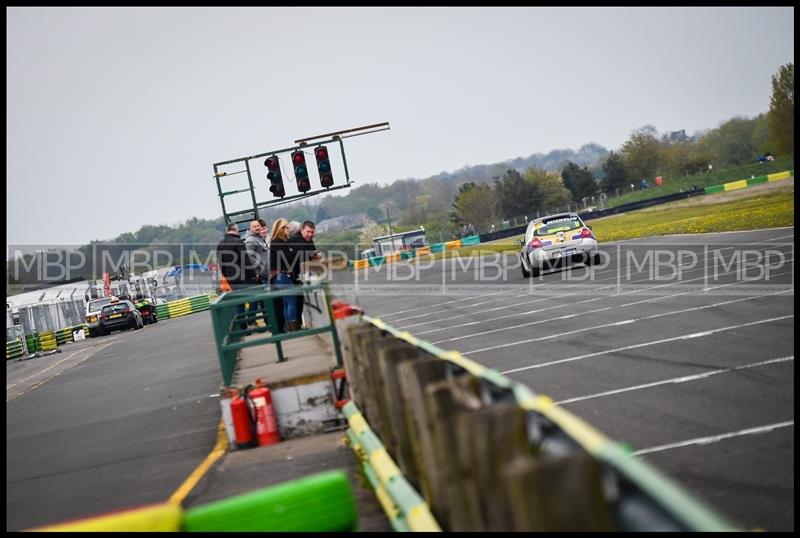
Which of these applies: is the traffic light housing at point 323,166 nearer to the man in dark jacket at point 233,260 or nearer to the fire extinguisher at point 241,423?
the man in dark jacket at point 233,260

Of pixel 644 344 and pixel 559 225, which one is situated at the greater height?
pixel 559 225

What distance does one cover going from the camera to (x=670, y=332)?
11.4 metres

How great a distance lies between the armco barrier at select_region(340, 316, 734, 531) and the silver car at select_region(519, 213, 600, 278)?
19.5 metres

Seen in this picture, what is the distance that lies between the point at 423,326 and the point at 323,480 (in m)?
13.2

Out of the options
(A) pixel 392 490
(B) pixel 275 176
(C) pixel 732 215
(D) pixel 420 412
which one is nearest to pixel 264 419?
(A) pixel 392 490

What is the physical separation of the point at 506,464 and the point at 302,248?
390 inches

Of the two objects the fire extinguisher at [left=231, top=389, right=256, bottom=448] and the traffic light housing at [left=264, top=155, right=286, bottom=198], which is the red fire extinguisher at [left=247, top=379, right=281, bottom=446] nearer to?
the fire extinguisher at [left=231, top=389, right=256, bottom=448]

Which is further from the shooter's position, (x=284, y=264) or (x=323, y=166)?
(x=323, y=166)

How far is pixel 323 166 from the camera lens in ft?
84.5

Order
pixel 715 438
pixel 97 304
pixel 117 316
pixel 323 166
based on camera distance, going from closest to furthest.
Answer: pixel 715 438 → pixel 323 166 → pixel 117 316 → pixel 97 304

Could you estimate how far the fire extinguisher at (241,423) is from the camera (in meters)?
9.09

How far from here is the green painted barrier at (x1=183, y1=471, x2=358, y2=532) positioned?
468cm

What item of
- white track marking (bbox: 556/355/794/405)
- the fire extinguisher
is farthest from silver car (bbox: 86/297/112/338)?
white track marking (bbox: 556/355/794/405)

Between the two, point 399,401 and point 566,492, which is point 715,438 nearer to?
point 399,401
